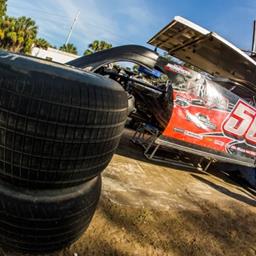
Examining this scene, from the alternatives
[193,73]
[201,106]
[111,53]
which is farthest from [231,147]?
[111,53]

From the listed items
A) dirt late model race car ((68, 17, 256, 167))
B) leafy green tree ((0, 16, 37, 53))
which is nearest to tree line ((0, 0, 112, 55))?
leafy green tree ((0, 16, 37, 53))

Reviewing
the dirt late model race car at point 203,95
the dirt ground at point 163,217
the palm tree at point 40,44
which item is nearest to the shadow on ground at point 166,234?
the dirt ground at point 163,217

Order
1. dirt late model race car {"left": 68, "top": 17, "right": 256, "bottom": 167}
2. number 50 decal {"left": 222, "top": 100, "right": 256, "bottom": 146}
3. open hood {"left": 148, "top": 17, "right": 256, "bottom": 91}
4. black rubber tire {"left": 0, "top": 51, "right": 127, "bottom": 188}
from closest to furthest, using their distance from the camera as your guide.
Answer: black rubber tire {"left": 0, "top": 51, "right": 127, "bottom": 188}
open hood {"left": 148, "top": 17, "right": 256, "bottom": 91}
dirt late model race car {"left": 68, "top": 17, "right": 256, "bottom": 167}
number 50 decal {"left": 222, "top": 100, "right": 256, "bottom": 146}

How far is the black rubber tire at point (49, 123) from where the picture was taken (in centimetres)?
156

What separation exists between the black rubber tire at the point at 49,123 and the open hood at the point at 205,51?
2593 mm

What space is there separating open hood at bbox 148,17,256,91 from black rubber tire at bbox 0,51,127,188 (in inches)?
102

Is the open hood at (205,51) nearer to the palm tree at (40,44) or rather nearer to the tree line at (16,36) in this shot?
the tree line at (16,36)

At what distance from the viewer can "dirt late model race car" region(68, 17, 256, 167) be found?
13.7 ft

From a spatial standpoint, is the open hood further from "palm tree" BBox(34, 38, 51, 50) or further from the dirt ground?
"palm tree" BBox(34, 38, 51, 50)

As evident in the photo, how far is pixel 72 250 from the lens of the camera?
2131 millimetres

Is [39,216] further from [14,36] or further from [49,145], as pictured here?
[14,36]

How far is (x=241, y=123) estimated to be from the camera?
5.14m

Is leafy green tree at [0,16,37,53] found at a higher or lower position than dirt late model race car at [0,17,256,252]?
lower

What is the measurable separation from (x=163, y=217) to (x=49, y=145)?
1.94 m
